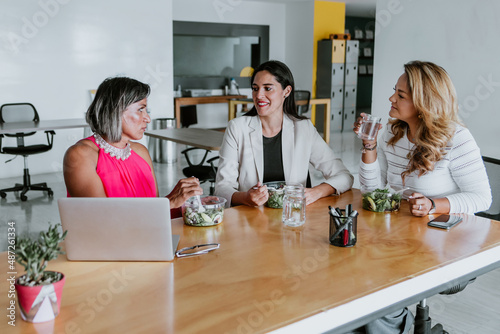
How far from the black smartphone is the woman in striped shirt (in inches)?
3.9

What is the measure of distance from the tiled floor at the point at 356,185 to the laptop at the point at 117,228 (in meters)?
1.88

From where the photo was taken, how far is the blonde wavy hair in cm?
229

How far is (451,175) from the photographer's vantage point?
7.66 feet

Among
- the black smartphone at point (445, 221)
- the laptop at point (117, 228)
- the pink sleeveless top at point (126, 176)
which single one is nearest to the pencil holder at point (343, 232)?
the black smartphone at point (445, 221)

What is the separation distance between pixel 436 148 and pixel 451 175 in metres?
0.16

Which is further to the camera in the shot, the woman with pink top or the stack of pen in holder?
the woman with pink top

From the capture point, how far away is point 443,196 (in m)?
2.35

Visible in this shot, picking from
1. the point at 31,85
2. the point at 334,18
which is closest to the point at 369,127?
the point at 31,85

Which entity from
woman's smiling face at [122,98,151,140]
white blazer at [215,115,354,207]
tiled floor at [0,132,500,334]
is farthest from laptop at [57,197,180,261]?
tiled floor at [0,132,500,334]

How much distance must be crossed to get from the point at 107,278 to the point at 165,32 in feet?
22.7

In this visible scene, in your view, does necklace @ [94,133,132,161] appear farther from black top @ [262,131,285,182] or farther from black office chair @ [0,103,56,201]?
black office chair @ [0,103,56,201]

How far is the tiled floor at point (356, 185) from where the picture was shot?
2.78 m

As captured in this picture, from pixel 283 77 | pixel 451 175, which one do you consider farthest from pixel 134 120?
pixel 451 175

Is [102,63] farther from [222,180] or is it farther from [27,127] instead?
[222,180]
